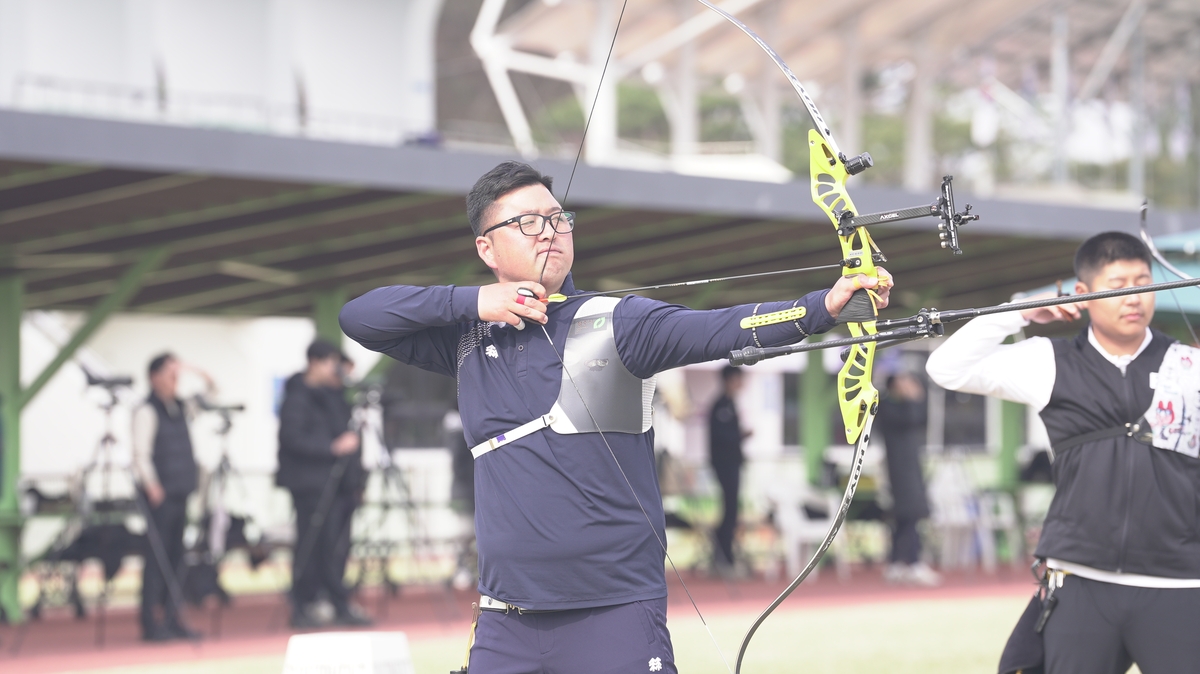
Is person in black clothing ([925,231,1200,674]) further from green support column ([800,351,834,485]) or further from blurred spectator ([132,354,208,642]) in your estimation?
green support column ([800,351,834,485])

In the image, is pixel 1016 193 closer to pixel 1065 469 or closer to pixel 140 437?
pixel 140 437

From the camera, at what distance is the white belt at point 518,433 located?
9.55 ft

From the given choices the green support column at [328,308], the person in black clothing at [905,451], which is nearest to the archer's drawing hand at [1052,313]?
the person in black clothing at [905,451]

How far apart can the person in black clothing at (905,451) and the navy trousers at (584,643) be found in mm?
8272

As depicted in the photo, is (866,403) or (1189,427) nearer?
(866,403)

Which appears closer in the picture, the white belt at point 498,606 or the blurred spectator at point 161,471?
the white belt at point 498,606

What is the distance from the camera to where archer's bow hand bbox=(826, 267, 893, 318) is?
100 inches

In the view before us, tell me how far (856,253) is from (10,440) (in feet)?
25.9

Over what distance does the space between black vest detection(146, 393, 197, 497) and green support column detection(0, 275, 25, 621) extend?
1610mm

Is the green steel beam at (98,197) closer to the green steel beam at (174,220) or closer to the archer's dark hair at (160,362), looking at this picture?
the green steel beam at (174,220)

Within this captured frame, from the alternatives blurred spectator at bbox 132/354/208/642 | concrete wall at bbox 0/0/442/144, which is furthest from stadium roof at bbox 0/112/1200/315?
concrete wall at bbox 0/0/442/144

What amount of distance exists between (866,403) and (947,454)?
33.9ft

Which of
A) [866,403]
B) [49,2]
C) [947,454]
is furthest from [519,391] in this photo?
[49,2]

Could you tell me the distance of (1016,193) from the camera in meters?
16.5
